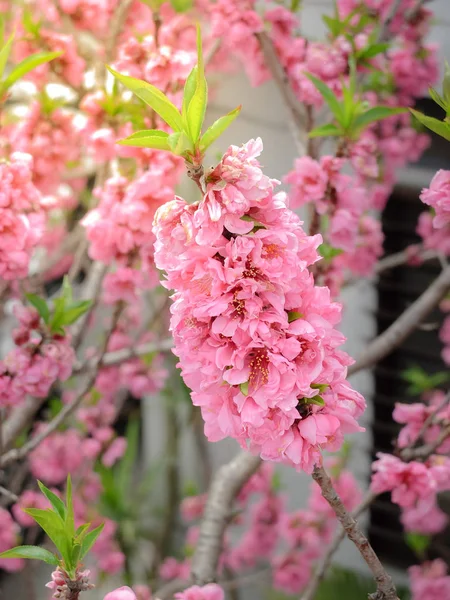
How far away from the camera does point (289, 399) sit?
0.69 metres

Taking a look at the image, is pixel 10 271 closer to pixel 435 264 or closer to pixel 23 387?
pixel 23 387

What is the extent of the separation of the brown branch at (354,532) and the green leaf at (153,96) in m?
0.43

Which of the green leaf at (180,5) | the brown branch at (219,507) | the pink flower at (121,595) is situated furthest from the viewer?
the green leaf at (180,5)

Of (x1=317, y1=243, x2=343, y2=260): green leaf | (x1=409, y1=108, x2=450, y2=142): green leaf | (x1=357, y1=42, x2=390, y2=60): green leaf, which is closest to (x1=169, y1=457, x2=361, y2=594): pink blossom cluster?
(x1=317, y1=243, x2=343, y2=260): green leaf

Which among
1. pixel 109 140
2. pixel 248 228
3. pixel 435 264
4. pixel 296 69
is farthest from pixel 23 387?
pixel 435 264

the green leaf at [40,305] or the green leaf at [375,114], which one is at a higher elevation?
the green leaf at [375,114]

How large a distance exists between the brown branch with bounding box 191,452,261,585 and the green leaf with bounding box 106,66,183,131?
2.69 feet

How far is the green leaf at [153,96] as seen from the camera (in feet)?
2.22

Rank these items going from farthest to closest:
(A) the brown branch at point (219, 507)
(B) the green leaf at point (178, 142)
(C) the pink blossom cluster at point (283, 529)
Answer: (C) the pink blossom cluster at point (283, 529)
(A) the brown branch at point (219, 507)
(B) the green leaf at point (178, 142)

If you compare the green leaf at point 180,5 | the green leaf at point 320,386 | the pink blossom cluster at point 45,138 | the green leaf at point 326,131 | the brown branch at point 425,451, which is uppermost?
the green leaf at point 180,5

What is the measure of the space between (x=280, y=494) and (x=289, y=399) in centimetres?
181

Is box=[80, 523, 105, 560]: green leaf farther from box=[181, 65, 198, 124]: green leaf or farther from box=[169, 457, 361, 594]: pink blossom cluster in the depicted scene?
box=[169, 457, 361, 594]: pink blossom cluster

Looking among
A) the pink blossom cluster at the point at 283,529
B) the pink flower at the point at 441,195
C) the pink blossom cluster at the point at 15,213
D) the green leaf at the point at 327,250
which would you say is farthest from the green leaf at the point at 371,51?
the pink blossom cluster at the point at 283,529

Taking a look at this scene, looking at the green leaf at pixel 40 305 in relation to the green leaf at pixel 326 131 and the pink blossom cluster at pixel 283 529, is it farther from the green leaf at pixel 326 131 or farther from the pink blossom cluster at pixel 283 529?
the pink blossom cluster at pixel 283 529
